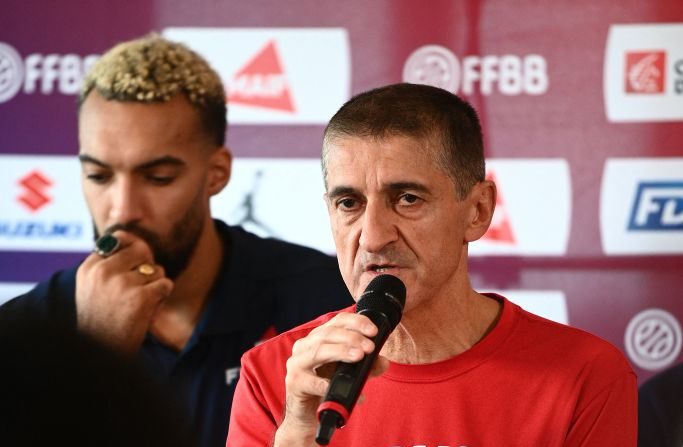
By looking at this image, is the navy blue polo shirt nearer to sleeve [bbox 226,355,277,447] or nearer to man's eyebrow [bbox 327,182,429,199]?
sleeve [bbox 226,355,277,447]

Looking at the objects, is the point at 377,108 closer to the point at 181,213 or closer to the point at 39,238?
the point at 181,213

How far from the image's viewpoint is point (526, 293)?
118 inches

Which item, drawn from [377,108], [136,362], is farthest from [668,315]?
[136,362]

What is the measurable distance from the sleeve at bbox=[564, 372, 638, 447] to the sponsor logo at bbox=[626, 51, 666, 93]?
4.74ft

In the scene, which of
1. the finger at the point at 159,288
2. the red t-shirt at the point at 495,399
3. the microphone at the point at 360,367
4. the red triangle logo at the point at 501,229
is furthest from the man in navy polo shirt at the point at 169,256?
the microphone at the point at 360,367

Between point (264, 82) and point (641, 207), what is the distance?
3.66 ft

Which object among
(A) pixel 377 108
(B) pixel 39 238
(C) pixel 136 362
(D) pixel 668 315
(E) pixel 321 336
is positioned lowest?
(D) pixel 668 315

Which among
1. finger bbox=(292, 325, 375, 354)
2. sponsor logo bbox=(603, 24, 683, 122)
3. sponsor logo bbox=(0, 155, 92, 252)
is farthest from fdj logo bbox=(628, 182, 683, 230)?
finger bbox=(292, 325, 375, 354)

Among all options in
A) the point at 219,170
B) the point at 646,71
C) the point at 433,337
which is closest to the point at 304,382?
the point at 433,337

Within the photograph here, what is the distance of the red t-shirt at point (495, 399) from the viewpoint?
1.68 meters

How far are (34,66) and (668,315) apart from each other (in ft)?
6.37

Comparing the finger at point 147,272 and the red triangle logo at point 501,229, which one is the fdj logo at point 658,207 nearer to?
the red triangle logo at point 501,229

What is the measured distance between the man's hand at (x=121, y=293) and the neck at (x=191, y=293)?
12 cm

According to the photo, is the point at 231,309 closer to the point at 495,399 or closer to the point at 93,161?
the point at 93,161
